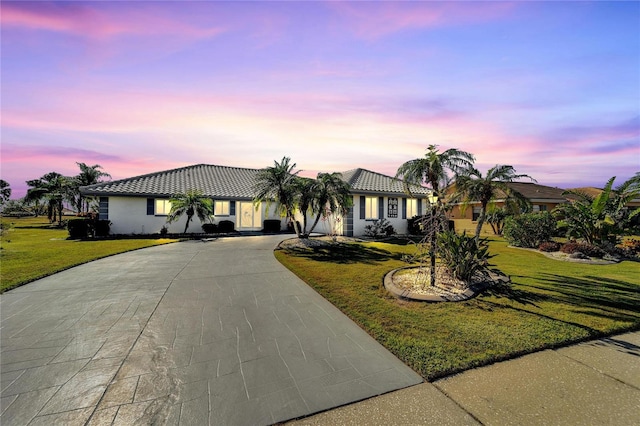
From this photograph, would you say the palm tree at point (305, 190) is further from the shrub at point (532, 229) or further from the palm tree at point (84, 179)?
the palm tree at point (84, 179)

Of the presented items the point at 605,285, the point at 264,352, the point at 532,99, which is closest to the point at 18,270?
the point at 264,352

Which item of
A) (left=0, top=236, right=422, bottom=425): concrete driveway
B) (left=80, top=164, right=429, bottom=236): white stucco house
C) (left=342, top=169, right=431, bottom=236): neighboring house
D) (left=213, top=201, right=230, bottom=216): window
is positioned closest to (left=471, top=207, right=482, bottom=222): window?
(left=342, top=169, right=431, bottom=236): neighboring house

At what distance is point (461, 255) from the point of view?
7.10m

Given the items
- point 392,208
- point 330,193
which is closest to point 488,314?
point 330,193

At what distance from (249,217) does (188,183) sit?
5639mm

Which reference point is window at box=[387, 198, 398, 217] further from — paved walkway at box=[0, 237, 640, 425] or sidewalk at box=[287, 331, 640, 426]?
sidewalk at box=[287, 331, 640, 426]

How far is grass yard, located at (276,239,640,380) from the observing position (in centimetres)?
392

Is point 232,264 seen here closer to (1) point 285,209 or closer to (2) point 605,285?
(1) point 285,209

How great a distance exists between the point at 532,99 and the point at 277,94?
9569mm

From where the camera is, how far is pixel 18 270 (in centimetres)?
815

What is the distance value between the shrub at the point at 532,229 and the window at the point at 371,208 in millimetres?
8449

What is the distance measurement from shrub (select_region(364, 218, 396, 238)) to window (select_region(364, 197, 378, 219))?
514 mm

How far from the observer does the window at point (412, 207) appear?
2202cm

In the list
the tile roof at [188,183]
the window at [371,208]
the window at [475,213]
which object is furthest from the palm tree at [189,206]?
the window at [475,213]
